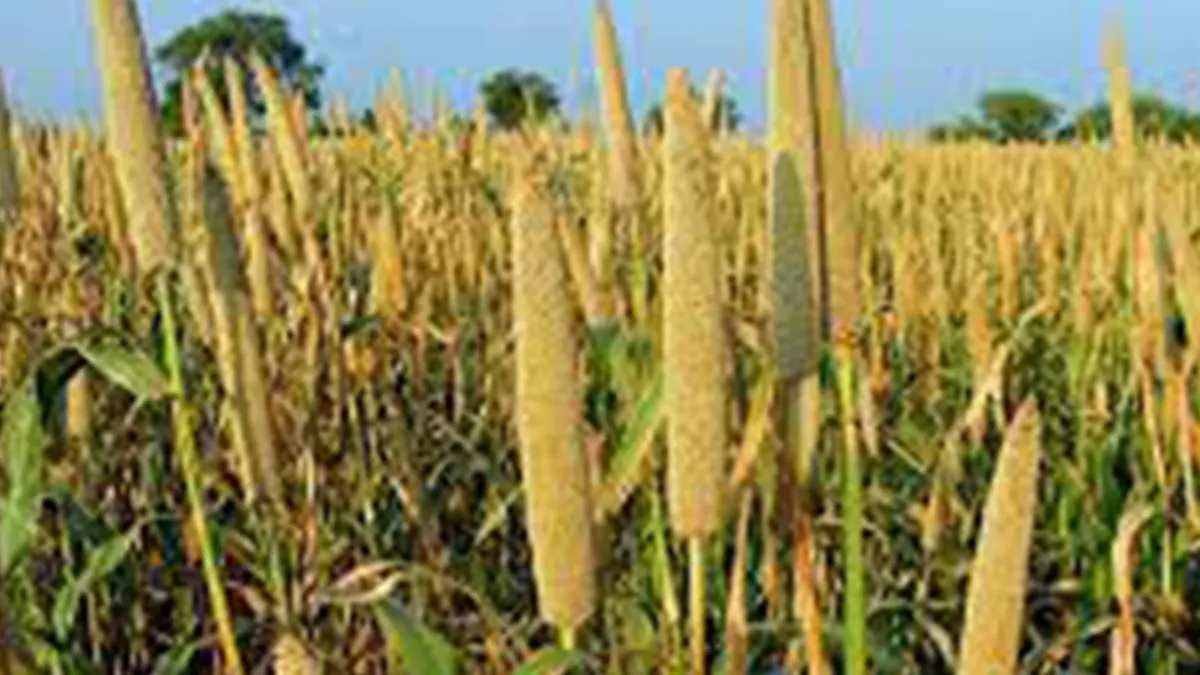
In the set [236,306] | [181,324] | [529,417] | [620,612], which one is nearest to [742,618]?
[529,417]

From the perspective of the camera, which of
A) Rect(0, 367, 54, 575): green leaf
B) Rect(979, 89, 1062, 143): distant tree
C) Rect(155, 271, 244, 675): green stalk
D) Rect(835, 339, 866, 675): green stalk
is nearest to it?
Rect(835, 339, 866, 675): green stalk

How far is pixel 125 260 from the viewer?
105 inches

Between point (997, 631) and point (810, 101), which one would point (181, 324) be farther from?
point (997, 631)

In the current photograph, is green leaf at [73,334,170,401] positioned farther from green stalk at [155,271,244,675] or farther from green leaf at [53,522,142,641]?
green leaf at [53,522,142,641]

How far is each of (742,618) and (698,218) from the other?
0.70 ft

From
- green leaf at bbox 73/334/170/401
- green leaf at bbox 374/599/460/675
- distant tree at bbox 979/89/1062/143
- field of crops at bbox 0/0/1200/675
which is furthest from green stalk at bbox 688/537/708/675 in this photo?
distant tree at bbox 979/89/1062/143

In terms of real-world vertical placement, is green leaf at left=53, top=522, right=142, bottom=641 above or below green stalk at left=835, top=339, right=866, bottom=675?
below

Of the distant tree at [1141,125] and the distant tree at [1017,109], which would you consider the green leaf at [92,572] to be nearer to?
the distant tree at [1141,125]

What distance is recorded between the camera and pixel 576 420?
0.85 metres

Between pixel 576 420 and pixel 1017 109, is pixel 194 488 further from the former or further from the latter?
pixel 1017 109

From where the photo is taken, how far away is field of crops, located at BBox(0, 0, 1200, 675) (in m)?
0.86

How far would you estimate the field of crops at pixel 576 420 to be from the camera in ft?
2.82

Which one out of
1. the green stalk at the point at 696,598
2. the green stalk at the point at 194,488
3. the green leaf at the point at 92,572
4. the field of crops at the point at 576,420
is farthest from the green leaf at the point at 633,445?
the green leaf at the point at 92,572

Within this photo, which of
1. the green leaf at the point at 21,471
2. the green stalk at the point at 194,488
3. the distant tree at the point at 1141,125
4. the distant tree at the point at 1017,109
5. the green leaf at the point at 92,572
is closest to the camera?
the green leaf at the point at 21,471
